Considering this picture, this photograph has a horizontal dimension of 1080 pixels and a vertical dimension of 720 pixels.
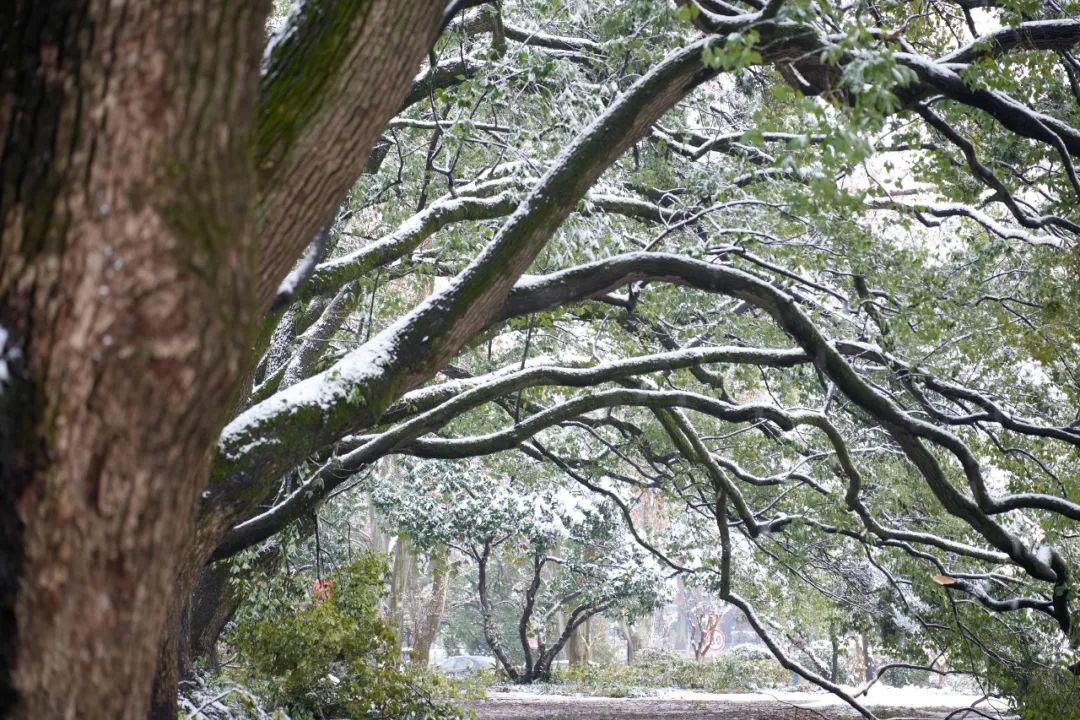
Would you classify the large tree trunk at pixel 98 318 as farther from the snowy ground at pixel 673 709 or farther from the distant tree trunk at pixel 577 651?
the distant tree trunk at pixel 577 651

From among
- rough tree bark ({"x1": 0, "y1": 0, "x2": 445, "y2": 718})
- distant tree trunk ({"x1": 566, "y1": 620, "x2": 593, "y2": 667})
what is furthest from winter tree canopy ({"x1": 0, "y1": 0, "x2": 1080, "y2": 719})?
distant tree trunk ({"x1": 566, "y1": 620, "x2": 593, "y2": 667})

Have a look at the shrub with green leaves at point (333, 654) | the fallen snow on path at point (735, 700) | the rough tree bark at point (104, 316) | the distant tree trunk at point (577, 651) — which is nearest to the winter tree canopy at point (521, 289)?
the rough tree bark at point (104, 316)

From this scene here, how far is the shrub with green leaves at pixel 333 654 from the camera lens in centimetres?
725

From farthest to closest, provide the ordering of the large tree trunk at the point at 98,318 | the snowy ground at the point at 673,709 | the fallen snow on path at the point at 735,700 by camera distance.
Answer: the fallen snow on path at the point at 735,700
the snowy ground at the point at 673,709
the large tree trunk at the point at 98,318

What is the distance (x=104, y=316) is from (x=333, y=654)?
636cm

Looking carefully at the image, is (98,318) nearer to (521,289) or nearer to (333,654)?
(521,289)

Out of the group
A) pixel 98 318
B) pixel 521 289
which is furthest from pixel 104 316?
pixel 521 289

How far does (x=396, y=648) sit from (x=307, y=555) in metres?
9.85

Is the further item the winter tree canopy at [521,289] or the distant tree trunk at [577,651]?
the distant tree trunk at [577,651]

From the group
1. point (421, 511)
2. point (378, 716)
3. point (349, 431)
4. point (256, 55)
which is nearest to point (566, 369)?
point (349, 431)

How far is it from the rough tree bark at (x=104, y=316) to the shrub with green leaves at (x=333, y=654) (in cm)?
564

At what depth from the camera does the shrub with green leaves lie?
725cm

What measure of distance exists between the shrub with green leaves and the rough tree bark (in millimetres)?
5640

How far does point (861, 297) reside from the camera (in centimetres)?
754
